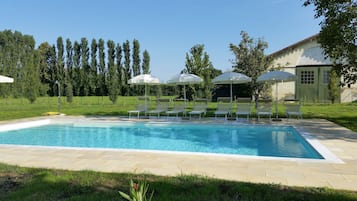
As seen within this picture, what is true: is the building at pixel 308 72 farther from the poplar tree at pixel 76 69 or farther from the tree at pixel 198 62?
the poplar tree at pixel 76 69

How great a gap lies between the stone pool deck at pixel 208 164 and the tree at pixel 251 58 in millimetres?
13475

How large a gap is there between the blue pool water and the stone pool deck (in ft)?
5.53

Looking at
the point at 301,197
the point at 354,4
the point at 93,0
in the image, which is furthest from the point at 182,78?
the point at 301,197

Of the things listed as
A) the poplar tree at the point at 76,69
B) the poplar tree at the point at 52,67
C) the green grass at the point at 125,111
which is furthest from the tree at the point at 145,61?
the green grass at the point at 125,111

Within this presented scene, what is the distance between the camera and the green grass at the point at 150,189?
130 inches

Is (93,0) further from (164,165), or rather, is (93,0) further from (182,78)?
(164,165)

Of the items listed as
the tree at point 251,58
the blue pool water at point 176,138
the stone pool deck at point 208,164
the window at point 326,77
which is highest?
the tree at point 251,58

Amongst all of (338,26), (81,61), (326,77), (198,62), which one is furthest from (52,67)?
Result: (338,26)

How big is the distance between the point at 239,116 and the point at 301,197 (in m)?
10.1

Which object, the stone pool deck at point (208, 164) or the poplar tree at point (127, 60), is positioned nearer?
the stone pool deck at point (208, 164)

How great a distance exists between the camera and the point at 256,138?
918 centimetres

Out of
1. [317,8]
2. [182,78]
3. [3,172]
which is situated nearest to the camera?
[3,172]

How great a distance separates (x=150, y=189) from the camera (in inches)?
141

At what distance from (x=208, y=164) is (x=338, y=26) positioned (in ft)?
24.8
